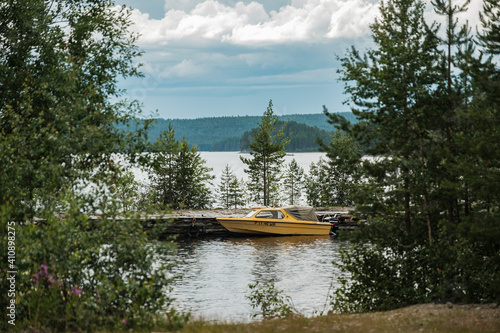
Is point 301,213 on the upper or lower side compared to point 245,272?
upper

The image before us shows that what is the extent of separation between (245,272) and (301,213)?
1789cm

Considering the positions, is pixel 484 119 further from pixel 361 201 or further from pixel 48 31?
pixel 48 31

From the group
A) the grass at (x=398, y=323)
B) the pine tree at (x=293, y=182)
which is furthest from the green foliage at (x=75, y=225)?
the pine tree at (x=293, y=182)

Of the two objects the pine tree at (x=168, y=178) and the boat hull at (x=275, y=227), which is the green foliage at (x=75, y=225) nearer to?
the boat hull at (x=275, y=227)

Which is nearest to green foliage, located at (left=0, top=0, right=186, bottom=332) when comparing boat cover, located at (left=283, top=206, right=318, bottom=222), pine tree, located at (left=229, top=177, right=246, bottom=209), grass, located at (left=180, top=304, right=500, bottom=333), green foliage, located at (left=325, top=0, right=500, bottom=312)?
grass, located at (left=180, top=304, right=500, bottom=333)

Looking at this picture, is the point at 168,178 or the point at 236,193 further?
the point at 236,193

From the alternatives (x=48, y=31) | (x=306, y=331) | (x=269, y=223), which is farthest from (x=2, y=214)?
(x=269, y=223)

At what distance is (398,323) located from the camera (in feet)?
A: 41.2

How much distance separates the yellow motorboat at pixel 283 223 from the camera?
44438 mm

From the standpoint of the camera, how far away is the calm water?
2042 centimetres

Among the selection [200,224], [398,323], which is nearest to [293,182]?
[200,224]

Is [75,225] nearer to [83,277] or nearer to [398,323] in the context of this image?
[83,277]

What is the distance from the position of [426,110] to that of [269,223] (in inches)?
1170

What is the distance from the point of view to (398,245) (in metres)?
16.5
